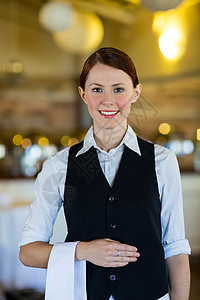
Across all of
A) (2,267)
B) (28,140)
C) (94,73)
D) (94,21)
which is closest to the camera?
(94,73)

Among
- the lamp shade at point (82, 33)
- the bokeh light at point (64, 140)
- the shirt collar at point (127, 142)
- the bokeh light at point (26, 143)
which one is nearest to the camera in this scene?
the shirt collar at point (127, 142)

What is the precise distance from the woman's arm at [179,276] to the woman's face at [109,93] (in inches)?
12.4

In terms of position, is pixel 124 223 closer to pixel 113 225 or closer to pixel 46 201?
pixel 113 225

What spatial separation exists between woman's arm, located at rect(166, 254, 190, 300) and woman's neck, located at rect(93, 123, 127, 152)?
0.27 m

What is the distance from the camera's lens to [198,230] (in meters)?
3.33

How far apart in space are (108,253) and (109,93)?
0.30m

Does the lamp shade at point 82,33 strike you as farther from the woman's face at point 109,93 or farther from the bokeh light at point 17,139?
the woman's face at point 109,93

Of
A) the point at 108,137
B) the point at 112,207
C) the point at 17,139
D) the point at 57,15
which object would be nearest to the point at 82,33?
the point at 57,15

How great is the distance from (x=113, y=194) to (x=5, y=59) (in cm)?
444

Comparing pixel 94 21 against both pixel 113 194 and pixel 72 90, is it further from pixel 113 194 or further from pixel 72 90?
pixel 113 194

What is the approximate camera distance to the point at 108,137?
89 centimetres

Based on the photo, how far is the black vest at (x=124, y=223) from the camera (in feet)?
2.73

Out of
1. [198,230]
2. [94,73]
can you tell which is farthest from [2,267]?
[94,73]

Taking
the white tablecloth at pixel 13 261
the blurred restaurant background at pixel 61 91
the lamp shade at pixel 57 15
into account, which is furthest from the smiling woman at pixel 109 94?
the lamp shade at pixel 57 15
